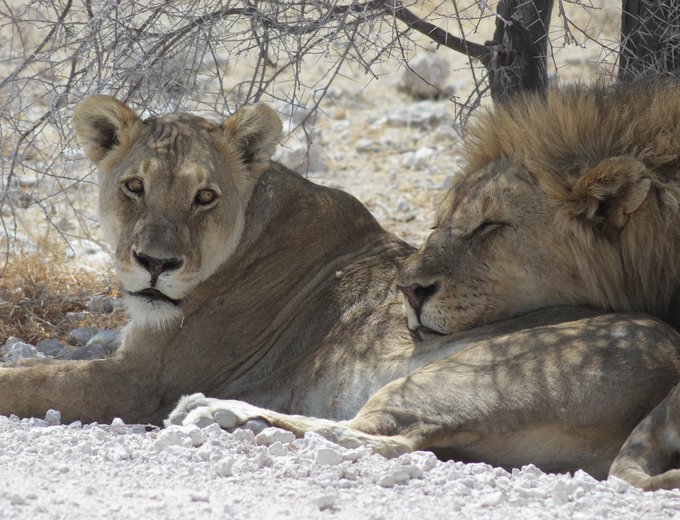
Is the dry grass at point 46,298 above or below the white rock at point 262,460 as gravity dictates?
above

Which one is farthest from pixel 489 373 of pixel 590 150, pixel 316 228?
pixel 316 228

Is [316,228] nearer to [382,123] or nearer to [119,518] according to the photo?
[119,518]

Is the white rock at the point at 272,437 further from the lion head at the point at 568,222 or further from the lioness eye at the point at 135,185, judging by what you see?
the lioness eye at the point at 135,185

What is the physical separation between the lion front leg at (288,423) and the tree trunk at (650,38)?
259 cm

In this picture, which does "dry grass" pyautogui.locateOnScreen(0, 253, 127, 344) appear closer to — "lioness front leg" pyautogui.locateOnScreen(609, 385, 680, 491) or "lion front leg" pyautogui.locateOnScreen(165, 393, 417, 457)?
"lion front leg" pyautogui.locateOnScreen(165, 393, 417, 457)

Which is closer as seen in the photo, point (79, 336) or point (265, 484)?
point (265, 484)

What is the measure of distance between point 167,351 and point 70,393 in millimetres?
431

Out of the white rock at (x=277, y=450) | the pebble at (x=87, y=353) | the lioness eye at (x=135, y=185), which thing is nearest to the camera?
the white rock at (x=277, y=450)

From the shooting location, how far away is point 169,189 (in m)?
4.59

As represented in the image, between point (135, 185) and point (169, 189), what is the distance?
173mm

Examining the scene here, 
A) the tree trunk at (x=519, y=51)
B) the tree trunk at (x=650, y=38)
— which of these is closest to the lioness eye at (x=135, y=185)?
the tree trunk at (x=519, y=51)

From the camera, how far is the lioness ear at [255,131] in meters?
4.88

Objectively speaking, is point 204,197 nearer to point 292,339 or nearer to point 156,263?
point 156,263

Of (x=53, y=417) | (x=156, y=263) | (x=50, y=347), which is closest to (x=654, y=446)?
A: (x=156, y=263)
